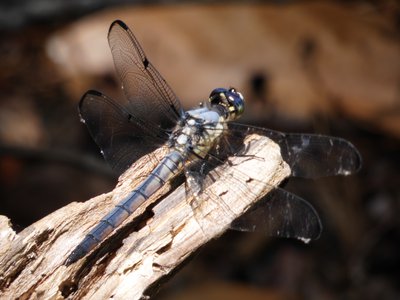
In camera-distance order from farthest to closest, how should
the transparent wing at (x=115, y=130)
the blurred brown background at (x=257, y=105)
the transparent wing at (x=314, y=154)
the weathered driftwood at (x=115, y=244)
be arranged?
the blurred brown background at (x=257, y=105), the transparent wing at (x=314, y=154), the transparent wing at (x=115, y=130), the weathered driftwood at (x=115, y=244)

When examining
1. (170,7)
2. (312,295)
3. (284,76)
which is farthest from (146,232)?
(170,7)

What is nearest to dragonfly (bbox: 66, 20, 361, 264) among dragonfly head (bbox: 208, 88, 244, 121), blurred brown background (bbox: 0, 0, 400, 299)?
dragonfly head (bbox: 208, 88, 244, 121)

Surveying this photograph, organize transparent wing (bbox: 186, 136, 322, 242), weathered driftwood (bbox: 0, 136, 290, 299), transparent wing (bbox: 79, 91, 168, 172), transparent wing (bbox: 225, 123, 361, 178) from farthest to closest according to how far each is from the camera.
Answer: transparent wing (bbox: 225, 123, 361, 178), transparent wing (bbox: 79, 91, 168, 172), transparent wing (bbox: 186, 136, 322, 242), weathered driftwood (bbox: 0, 136, 290, 299)

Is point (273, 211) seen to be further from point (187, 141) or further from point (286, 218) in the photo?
point (187, 141)

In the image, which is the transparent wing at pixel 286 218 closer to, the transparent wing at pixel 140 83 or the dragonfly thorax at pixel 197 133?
the dragonfly thorax at pixel 197 133

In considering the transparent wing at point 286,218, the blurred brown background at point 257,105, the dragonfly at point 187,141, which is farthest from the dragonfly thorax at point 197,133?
the blurred brown background at point 257,105

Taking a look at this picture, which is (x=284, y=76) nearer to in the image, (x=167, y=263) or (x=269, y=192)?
(x=269, y=192)

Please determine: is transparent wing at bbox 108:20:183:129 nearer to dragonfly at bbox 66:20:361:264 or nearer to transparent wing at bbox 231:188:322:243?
dragonfly at bbox 66:20:361:264

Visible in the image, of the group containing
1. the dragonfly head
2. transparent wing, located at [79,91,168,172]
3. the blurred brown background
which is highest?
transparent wing, located at [79,91,168,172]
